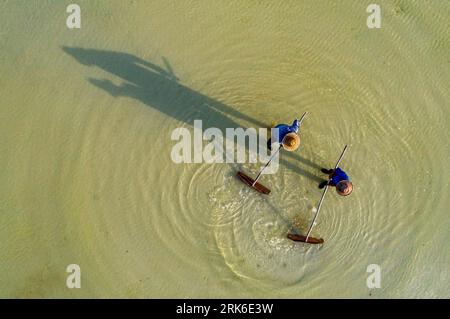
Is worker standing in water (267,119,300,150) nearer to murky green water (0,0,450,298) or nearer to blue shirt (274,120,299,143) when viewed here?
blue shirt (274,120,299,143)

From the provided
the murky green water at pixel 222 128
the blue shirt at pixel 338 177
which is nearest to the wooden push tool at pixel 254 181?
the murky green water at pixel 222 128

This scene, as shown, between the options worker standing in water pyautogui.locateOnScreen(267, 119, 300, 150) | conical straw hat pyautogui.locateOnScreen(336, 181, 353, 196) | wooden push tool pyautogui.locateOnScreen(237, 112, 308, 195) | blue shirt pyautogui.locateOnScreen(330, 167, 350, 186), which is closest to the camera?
conical straw hat pyautogui.locateOnScreen(336, 181, 353, 196)

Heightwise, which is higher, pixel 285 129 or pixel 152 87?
pixel 152 87

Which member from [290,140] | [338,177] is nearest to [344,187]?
[338,177]

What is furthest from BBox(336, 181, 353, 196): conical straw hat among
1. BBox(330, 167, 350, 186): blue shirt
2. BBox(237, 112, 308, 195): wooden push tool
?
BBox(237, 112, 308, 195): wooden push tool

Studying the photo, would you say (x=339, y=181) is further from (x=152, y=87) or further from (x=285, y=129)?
(x=152, y=87)

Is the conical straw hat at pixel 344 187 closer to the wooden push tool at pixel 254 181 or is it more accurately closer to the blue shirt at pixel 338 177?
the blue shirt at pixel 338 177

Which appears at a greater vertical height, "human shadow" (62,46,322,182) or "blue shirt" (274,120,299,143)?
"human shadow" (62,46,322,182)
